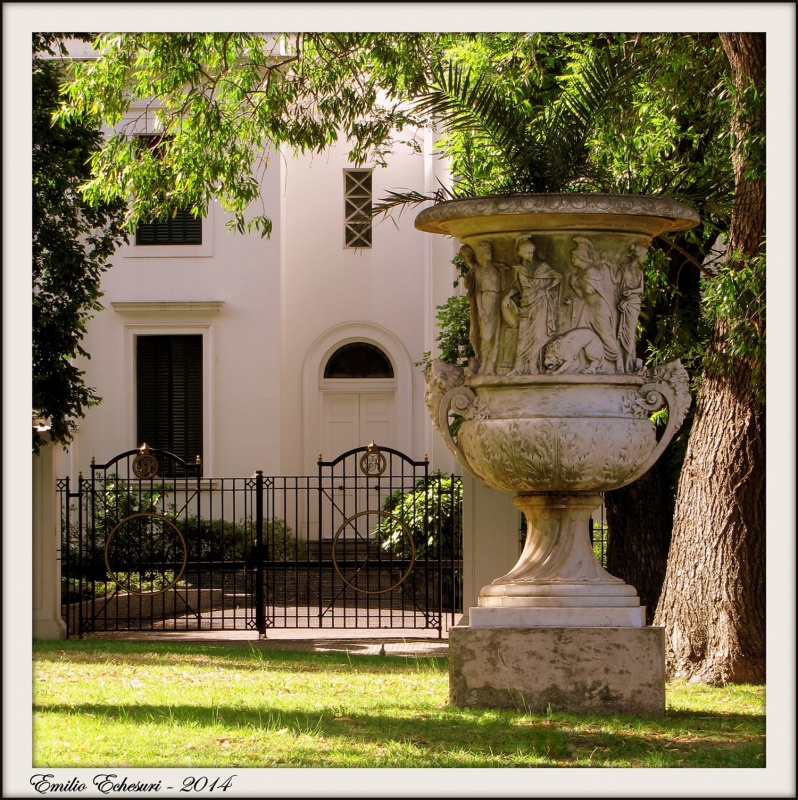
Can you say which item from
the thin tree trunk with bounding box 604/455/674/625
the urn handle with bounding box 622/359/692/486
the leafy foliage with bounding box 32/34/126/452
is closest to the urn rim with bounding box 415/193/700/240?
the urn handle with bounding box 622/359/692/486

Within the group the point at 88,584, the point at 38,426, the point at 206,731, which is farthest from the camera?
the point at 88,584

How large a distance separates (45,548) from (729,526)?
22.9 feet

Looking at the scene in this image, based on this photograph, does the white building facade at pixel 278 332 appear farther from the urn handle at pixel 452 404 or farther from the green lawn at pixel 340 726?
the urn handle at pixel 452 404

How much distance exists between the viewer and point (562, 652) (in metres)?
7.53

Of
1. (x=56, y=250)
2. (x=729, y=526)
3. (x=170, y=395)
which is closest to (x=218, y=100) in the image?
(x=56, y=250)

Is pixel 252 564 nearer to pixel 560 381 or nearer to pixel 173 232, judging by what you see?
pixel 173 232

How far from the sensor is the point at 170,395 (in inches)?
858

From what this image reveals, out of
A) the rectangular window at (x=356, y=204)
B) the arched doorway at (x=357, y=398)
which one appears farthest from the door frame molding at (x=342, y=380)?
the rectangular window at (x=356, y=204)

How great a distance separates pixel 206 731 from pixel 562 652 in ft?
6.88

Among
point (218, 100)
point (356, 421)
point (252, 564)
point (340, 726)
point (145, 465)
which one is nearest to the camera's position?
point (340, 726)

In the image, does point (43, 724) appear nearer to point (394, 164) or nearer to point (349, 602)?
point (349, 602)


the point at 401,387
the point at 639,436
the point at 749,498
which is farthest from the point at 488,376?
the point at 401,387

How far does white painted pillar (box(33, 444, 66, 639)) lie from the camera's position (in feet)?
42.2

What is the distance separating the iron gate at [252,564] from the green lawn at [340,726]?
3627 millimetres
